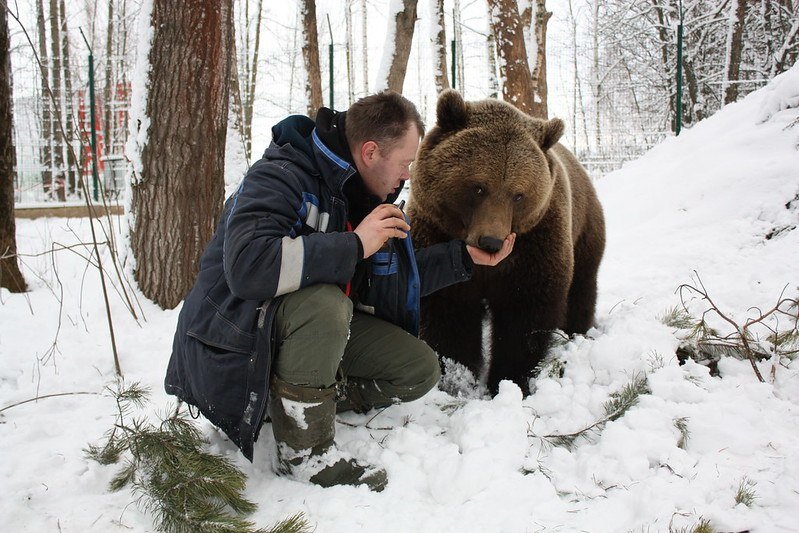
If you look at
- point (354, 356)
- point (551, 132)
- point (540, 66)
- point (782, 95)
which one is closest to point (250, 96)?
point (540, 66)

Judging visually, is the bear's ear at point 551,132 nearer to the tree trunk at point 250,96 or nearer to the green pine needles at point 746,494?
the green pine needles at point 746,494

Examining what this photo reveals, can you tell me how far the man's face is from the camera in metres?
2.30

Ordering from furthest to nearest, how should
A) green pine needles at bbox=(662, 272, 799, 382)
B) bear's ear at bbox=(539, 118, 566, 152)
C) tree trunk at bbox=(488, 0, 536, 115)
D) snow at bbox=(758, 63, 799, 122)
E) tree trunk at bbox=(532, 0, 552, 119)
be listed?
tree trunk at bbox=(532, 0, 552, 119) < tree trunk at bbox=(488, 0, 536, 115) < snow at bbox=(758, 63, 799, 122) < bear's ear at bbox=(539, 118, 566, 152) < green pine needles at bbox=(662, 272, 799, 382)

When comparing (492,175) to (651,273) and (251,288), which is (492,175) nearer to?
(251,288)

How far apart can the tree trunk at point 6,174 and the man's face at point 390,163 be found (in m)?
3.52

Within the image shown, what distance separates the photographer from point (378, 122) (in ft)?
7.40

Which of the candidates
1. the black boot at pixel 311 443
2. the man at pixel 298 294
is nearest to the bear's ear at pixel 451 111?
the man at pixel 298 294

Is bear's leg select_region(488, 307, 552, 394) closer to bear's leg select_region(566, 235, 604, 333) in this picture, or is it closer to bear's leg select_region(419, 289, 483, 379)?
bear's leg select_region(419, 289, 483, 379)

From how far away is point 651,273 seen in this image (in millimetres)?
4719

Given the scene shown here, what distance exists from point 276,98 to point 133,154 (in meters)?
13.7

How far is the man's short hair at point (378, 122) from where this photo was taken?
226 centimetres

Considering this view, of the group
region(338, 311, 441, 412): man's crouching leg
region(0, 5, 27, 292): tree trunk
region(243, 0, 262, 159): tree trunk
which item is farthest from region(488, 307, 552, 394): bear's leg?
region(243, 0, 262, 159): tree trunk

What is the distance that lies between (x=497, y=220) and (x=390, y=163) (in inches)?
26.6

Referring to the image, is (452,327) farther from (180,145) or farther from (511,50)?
(511,50)
